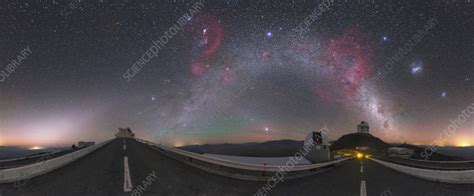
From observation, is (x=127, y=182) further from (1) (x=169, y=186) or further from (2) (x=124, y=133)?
(2) (x=124, y=133)

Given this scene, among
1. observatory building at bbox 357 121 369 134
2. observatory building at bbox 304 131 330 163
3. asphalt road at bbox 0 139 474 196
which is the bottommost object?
asphalt road at bbox 0 139 474 196

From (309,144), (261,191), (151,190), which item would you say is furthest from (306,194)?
(309,144)

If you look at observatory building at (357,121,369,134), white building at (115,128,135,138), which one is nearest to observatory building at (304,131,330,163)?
white building at (115,128,135,138)

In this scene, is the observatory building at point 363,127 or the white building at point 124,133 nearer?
the white building at point 124,133

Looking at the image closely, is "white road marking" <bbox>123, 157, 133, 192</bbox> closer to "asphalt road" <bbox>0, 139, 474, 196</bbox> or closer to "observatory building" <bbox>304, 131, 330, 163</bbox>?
"asphalt road" <bbox>0, 139, 474, 196</bbox>

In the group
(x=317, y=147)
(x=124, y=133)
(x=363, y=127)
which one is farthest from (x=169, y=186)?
(x=363, y=127)

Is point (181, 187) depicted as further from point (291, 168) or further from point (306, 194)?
point (291, 168)

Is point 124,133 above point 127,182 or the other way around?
above

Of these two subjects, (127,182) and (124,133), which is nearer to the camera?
(127,182)

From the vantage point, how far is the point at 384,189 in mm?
14555

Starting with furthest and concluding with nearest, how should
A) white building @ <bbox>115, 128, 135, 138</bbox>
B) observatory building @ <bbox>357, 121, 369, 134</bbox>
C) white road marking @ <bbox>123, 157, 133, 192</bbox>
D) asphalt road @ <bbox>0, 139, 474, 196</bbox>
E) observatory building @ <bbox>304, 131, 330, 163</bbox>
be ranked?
observatory building @ <bbox>357, 121, 369, 134</bbox> < white building @ <bbox>115, 128, 135, 138</bbox> < observatory building @ <bbox>304, 131, 330, 163</bbox> < asphalt road @ <bbox>0, 139, 474, 196</bbox> < white road marking @ <bbox>123, 157, 133, 192</bbox>

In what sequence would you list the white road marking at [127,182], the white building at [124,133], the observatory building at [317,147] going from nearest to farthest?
the white road marking at [127,182]
the observatory building at [317,147]
the white building at [124,133]

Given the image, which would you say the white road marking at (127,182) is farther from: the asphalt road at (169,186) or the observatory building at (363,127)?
the observatory building at (363,127)

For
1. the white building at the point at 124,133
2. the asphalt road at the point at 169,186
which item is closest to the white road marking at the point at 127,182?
the asphalt road at the point at 169,186
